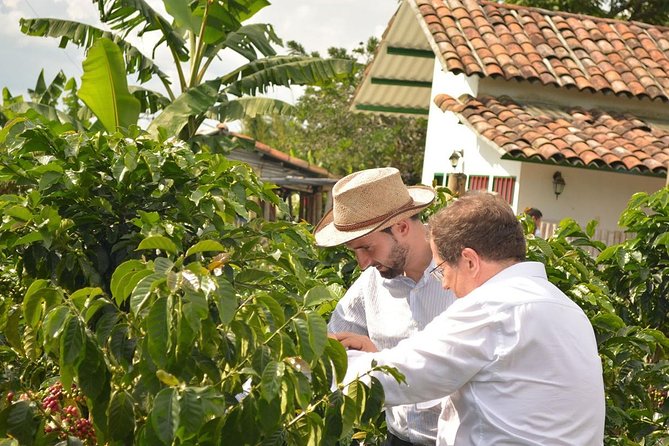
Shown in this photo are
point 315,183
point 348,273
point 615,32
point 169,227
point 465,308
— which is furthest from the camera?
point 315,183

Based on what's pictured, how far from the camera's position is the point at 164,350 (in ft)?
6.85

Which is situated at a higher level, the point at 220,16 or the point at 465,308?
the point at 220,16

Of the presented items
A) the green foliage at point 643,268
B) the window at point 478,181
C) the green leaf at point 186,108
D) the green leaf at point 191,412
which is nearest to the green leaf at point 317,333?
the green leaf at point 191,412

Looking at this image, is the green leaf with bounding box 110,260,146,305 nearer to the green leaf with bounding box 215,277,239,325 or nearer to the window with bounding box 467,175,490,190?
the green leaf with bounding box 215,277,239,325

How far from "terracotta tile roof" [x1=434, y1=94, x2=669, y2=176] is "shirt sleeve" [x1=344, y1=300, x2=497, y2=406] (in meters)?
9.04

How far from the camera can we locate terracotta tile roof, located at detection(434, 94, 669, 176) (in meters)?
11.5

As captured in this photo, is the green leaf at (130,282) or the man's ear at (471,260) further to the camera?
the man's ear at (471,260)

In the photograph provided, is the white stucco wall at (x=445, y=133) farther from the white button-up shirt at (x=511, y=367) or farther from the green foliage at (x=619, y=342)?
the white button-up shirt at (x=511, y=367)

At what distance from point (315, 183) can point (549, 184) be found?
10621mm

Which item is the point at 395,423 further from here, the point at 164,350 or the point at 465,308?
the point at 164,350

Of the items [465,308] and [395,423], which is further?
[395,423]

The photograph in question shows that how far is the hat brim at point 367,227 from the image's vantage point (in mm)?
3488

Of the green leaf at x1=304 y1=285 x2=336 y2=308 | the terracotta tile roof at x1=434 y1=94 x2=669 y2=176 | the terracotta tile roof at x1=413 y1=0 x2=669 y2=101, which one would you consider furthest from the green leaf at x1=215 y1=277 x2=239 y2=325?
the terracotta tile roof at x1=413 y1=0 x2=669 y2=101

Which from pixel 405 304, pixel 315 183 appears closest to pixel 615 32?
pixel 315 183
